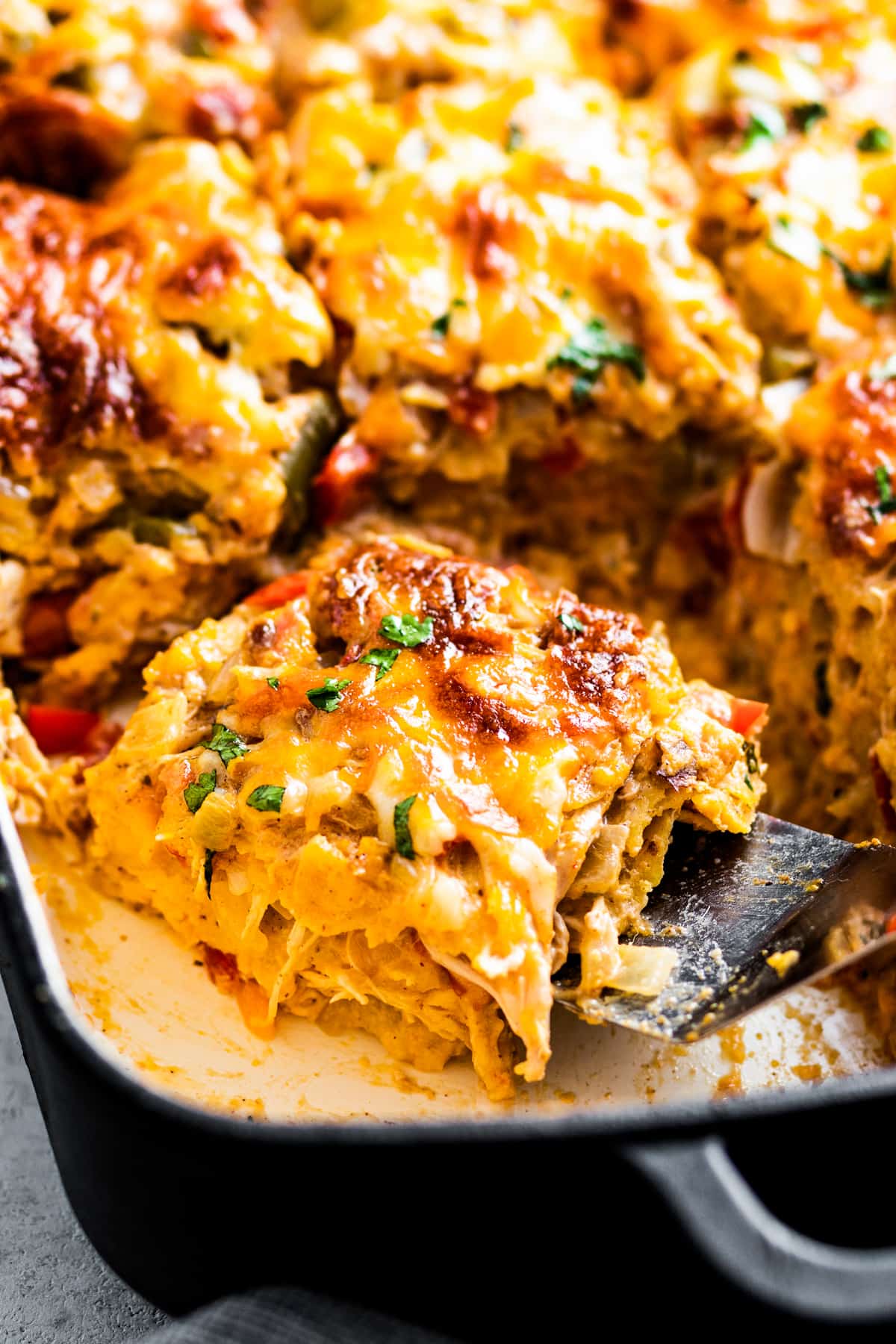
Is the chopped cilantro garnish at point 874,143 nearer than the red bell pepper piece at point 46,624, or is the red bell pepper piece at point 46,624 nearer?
the red bell pepper piece at point 46,624

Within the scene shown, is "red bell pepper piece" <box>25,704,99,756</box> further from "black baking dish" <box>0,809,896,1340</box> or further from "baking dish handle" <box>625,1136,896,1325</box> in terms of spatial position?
"baking dish handle" <box>625,1136,896,1325</box>

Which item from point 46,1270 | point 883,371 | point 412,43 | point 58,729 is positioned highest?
point 412,43

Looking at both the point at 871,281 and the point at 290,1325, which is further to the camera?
the point at 871,281

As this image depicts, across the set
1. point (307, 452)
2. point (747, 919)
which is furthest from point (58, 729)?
point (747, 919)

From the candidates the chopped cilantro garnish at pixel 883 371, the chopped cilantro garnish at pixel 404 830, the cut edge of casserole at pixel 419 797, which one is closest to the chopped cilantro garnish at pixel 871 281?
the chopped cilantro garnish at pixel 883 371

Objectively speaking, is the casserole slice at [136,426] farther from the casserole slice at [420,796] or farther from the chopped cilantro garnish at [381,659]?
the chopped cilantro garnish at [381,659]

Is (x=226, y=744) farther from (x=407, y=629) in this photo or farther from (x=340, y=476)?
(x=340, y=476)

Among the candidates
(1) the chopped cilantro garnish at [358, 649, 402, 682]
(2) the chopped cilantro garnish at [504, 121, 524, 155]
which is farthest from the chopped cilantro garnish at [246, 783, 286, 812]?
(2) the chopped cilantro garnish at [504, 121, 524, 155]
